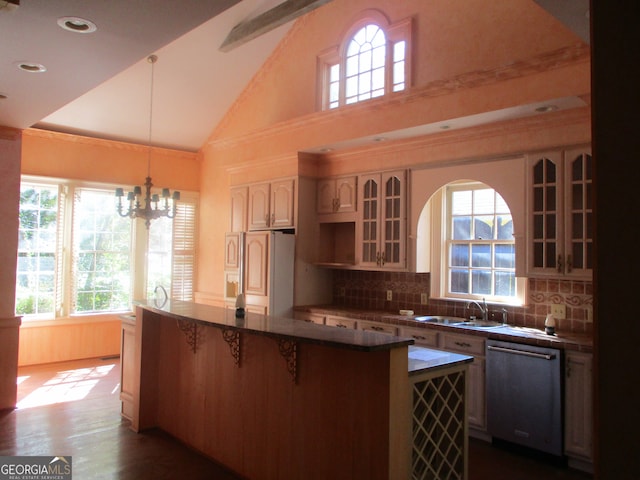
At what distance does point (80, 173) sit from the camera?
6887 millimetres

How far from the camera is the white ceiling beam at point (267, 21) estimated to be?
4.84 metres

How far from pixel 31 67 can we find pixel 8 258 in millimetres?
2483

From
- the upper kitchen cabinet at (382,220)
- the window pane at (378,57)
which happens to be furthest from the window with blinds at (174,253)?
the window pane at (378,57)

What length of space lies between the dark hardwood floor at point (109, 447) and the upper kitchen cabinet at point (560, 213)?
1545 mm

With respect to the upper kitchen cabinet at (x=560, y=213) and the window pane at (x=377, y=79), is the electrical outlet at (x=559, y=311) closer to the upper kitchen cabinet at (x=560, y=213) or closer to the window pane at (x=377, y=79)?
the upper kitchen cabinet at (x=560, y=213)

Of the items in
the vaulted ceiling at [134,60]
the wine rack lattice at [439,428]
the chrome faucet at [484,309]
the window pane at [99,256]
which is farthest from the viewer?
the window pane at [99,256]

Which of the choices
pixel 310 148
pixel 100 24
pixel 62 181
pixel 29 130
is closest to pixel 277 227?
pixel 310 148

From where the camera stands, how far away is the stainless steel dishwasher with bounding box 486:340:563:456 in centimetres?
374

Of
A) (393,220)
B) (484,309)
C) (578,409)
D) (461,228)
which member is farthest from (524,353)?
(393,220)

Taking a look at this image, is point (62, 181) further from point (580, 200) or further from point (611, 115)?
point (611, 115)

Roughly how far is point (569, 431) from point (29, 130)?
Answer: 6948 millimetres

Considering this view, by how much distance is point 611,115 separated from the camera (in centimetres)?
99

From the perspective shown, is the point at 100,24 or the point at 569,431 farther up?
the point at 100,24

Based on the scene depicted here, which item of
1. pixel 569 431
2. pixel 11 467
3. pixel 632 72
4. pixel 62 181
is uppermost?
pixel 62 181
